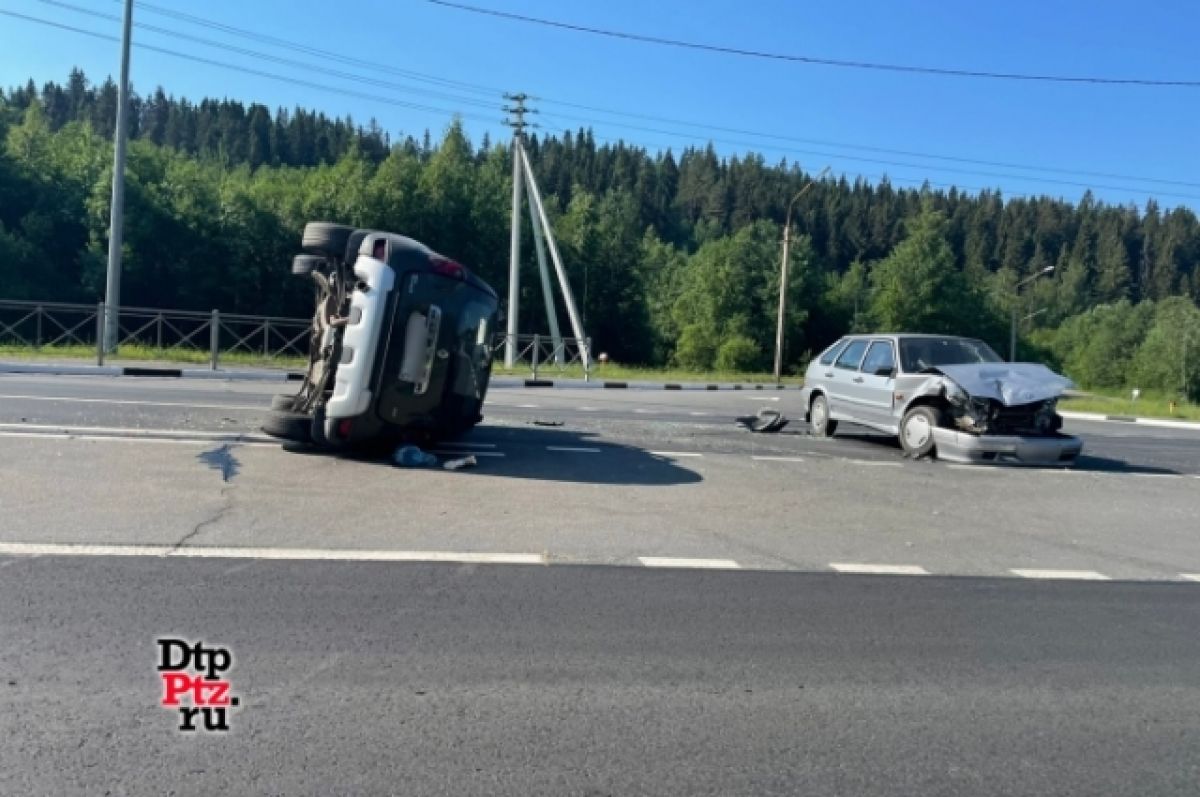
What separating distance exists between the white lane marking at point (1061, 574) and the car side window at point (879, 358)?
643 cm

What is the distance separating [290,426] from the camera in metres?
9.57

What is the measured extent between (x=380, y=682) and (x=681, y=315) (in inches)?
3064

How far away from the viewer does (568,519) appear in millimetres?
7539

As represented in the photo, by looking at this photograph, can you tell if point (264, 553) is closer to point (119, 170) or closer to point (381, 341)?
point (381, 341)

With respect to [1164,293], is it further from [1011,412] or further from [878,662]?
[878,662]

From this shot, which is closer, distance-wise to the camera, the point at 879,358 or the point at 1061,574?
the point at 1061,574

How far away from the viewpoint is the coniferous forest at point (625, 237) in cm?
4928

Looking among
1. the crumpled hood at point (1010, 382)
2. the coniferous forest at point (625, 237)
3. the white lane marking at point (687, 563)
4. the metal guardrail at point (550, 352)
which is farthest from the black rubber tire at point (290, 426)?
the coniferous forest at point (625, 237)

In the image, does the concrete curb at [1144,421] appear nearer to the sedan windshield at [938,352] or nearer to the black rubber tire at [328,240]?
the sedan windshield at [938,352]

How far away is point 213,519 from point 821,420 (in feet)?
33.5

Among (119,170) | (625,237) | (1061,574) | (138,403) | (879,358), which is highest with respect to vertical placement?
(625,237)

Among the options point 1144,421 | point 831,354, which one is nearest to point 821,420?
point 831,354

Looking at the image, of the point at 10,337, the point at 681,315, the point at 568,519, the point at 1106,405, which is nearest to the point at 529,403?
the point at 568,519

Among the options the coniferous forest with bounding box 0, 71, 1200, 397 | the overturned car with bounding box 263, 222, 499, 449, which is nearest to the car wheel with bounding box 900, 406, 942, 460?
the overturned car with bounding box 263, 222, 499, 449
